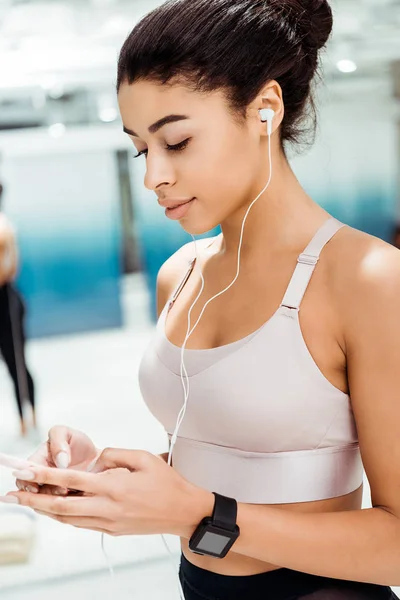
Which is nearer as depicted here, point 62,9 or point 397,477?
point 397,477

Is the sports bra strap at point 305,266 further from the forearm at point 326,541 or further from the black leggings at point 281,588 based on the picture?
the black leggings at point 281,588

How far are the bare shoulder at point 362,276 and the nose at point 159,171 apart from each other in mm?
277

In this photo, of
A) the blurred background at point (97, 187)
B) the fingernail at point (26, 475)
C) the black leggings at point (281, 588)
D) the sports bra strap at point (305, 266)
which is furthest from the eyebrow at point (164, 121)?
the blurred background at point (97, 187)

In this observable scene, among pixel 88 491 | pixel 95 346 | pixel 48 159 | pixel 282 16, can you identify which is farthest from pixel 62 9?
pixel 88 491

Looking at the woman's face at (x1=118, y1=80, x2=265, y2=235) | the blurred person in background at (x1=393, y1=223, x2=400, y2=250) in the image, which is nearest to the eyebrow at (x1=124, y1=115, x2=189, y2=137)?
the woman's face at (x1=118, y1=80, x2=265, y2=235)

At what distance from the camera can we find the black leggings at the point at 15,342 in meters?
3.96

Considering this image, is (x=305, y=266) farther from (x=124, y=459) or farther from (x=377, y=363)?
(x=124, y=459)

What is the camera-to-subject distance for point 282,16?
1129 millimetres

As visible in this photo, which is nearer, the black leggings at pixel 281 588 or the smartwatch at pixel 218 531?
the smartwatch at pixel 218 531

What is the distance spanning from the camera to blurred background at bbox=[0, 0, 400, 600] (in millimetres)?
3791

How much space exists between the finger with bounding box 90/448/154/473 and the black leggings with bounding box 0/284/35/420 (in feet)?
10.3

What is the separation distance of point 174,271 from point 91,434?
2.79 metres

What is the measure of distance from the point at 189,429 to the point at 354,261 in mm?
392

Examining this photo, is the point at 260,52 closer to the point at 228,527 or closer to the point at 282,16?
the point at 282,16
